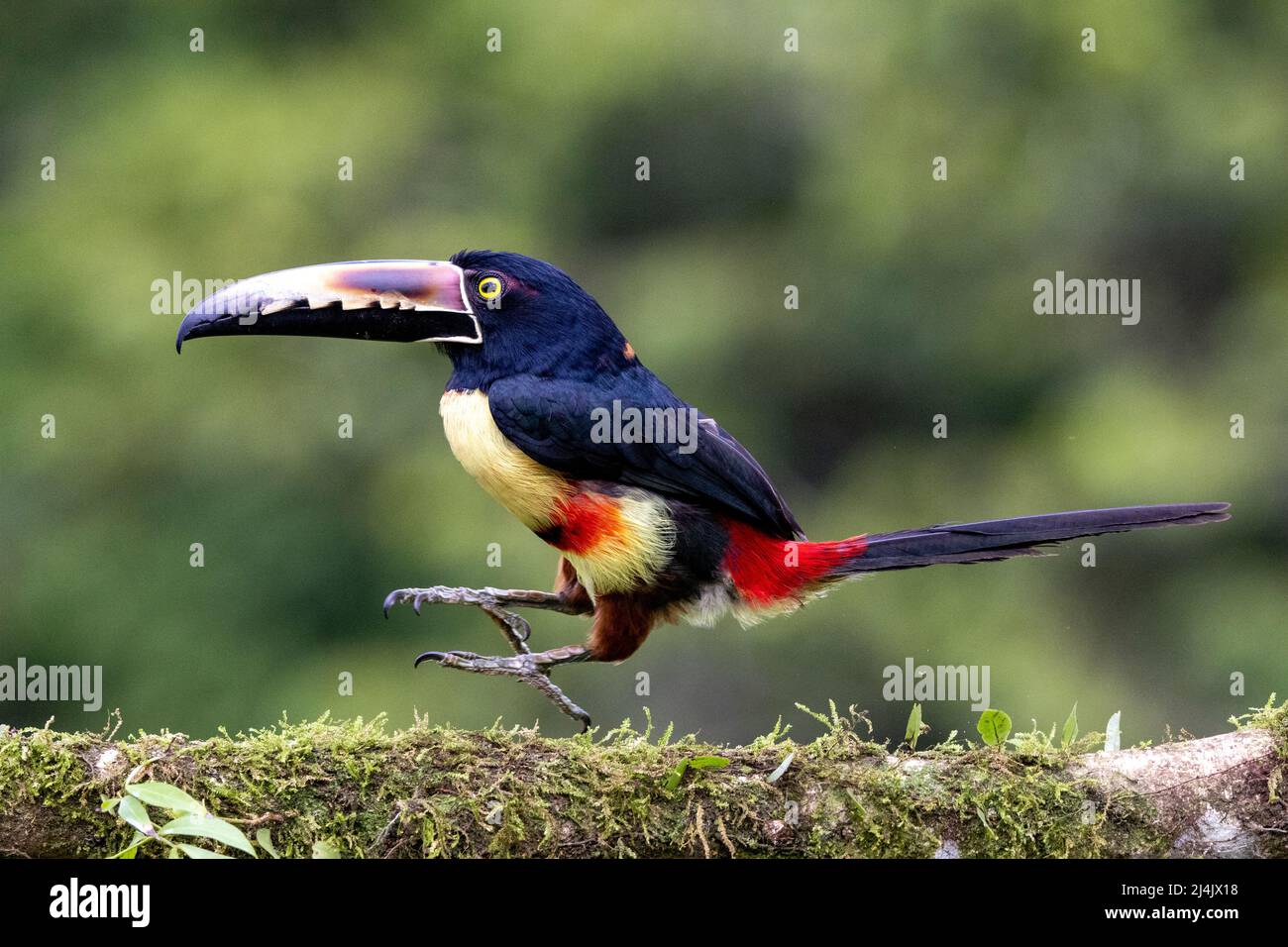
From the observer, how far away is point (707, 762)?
3.30 meters

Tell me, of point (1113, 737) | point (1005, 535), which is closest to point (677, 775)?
point (1113, 737)

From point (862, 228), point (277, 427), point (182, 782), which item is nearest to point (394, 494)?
point (277, 427)

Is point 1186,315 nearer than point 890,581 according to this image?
No

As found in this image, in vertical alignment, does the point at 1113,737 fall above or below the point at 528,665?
below

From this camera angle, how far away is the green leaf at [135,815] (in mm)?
2965

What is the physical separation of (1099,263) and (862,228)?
1334 millimetres

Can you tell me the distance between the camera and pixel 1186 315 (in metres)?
9.11

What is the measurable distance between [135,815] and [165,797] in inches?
2.5

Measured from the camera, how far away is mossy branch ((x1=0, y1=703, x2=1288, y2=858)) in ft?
10.5

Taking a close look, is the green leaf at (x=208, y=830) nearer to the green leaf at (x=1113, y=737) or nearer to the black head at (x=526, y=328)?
the black head at (x=526, y=328)

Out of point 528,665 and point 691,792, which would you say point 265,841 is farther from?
point 528,665

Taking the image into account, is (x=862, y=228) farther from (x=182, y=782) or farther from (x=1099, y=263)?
(x=182, y=782)

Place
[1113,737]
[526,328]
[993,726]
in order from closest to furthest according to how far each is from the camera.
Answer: [993,726], [1113,737], [526,328]

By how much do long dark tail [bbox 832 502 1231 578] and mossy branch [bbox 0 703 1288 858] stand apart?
733 millimetres
